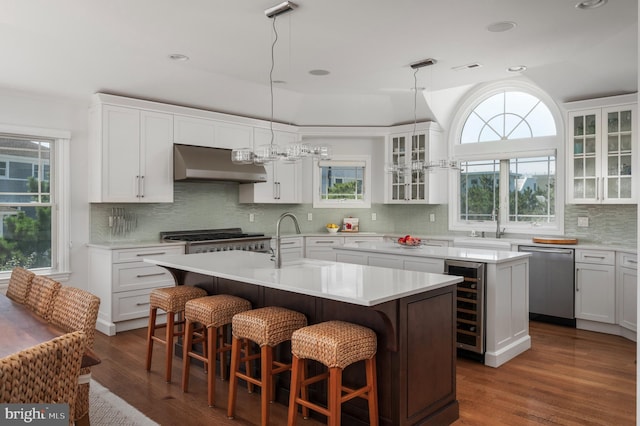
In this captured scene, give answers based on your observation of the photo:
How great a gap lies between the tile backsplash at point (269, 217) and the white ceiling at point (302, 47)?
123cm

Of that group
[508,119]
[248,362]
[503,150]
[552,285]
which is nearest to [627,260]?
[552,285]

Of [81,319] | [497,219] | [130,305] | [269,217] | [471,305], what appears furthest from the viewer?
[269,217]

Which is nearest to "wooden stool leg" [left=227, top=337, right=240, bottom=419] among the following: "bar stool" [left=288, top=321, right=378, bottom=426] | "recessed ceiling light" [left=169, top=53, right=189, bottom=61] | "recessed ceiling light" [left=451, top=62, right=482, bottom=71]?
"bar stool" [left=288, top=321, right=378, bottom=426]

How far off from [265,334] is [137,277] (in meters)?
2.79

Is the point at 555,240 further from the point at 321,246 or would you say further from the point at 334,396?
the point at 334,396

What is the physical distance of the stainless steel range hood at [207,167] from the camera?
17.9 ft

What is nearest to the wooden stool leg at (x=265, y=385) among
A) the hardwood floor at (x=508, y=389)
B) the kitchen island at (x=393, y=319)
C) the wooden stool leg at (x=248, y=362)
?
the hardwood floor at (x=508, y=389)

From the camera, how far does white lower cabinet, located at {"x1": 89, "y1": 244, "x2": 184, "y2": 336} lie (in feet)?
15.9

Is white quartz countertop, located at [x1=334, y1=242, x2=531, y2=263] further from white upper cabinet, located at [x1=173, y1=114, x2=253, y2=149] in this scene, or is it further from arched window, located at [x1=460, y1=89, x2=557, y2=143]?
arched window, located at [x1=460, y1=89, x2=557, y2=143]

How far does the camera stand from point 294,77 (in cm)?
519

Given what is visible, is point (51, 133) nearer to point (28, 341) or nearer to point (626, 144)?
point (28, 341)

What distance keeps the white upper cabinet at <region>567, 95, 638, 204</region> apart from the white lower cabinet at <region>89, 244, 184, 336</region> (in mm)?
4660

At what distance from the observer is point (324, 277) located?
296 centimetres

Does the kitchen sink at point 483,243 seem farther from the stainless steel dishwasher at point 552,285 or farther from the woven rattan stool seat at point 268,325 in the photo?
the woven rattan stool seat at point 268,325
